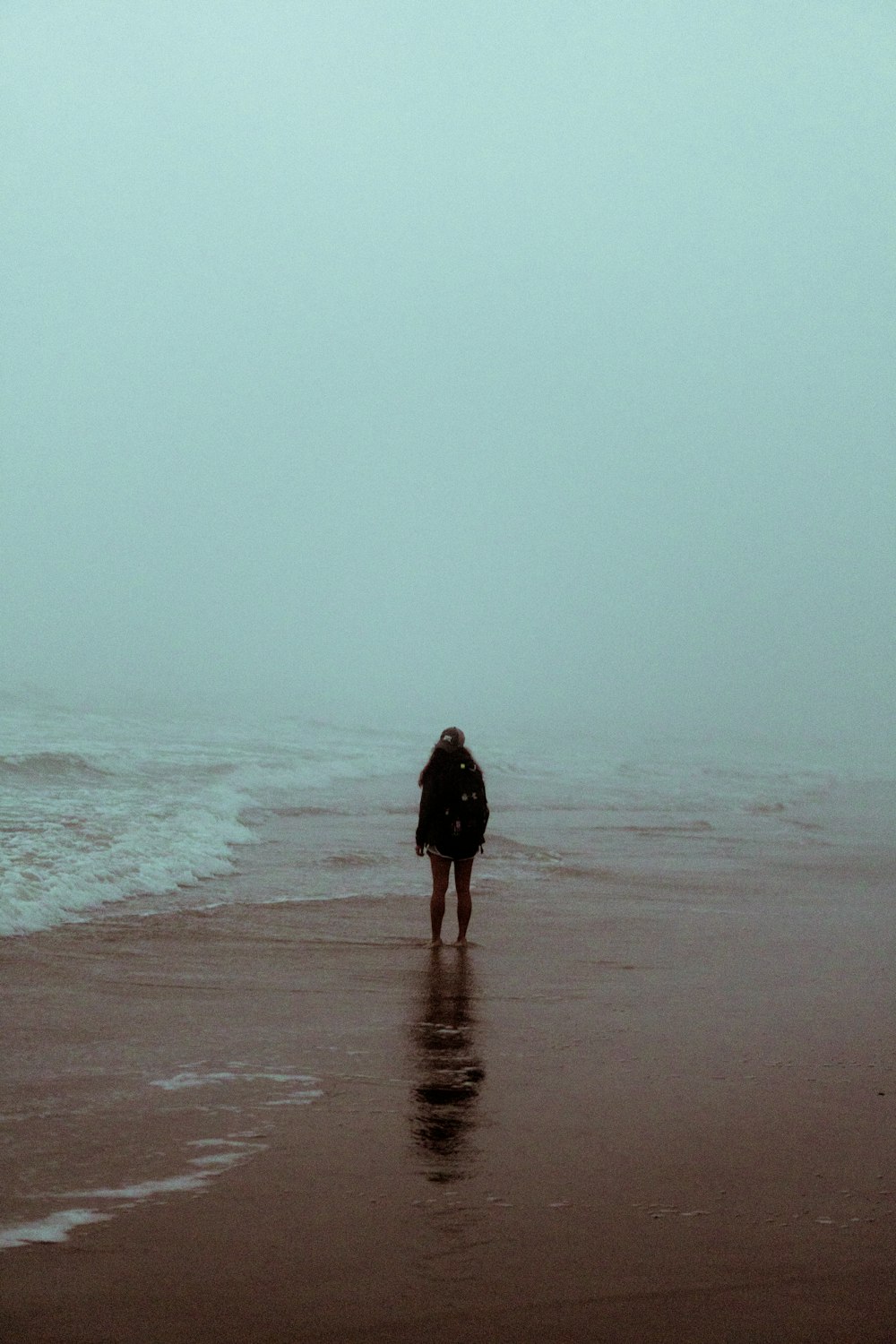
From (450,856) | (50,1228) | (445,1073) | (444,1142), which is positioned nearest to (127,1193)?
(50,1228)

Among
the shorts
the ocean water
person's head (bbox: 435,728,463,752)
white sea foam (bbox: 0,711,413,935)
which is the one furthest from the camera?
the ocean water

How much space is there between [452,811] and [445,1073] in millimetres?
3775

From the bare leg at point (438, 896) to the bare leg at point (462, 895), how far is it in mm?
100

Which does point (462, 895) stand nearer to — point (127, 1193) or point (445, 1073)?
point (445, 1073)

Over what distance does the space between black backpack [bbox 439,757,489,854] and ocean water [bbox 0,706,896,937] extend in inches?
64.3

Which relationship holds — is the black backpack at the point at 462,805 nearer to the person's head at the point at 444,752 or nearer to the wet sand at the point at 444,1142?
the person's head at the point at 444,752

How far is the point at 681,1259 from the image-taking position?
3.07m

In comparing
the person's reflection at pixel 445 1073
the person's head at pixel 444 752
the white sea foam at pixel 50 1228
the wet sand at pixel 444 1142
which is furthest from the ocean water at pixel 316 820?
the white sea foam at pixel 50 1228

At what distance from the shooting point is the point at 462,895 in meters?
8.38

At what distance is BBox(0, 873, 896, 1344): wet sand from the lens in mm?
2818

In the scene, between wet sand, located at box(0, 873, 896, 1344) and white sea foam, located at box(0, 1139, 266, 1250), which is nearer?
wet sand, located at box(0, 873, 896, 1344)

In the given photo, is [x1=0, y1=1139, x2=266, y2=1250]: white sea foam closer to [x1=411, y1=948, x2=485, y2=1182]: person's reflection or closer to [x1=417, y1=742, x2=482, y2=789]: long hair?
[x1=411, y1=948, x2=485, y2=1182]: person's reflection

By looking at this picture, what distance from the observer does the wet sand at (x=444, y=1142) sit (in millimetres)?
2818

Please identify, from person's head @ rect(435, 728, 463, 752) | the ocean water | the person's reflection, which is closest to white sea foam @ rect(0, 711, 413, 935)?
the ocean water
